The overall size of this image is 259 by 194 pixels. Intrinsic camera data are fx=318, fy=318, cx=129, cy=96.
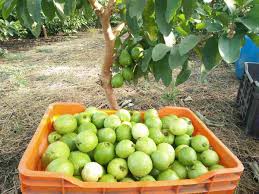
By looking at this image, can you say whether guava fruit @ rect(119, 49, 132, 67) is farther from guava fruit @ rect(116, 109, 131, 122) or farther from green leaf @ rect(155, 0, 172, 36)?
green leaf @ rect(155, 0, 172, 36)

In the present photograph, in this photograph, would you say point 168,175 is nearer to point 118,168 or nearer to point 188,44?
point 118,168

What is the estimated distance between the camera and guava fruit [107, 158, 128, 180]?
168cm

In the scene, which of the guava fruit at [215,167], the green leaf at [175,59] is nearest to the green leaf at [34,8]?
the green leaf at [175,59]

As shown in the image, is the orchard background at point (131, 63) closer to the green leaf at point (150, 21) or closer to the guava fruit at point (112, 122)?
the green leaf at point (150, 21)

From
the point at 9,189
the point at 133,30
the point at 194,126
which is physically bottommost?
the point at 9,189

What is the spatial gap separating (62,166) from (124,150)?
1.15 feet

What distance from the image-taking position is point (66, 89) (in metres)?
4.44

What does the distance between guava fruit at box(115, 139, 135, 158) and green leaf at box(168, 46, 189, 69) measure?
0.51 meters

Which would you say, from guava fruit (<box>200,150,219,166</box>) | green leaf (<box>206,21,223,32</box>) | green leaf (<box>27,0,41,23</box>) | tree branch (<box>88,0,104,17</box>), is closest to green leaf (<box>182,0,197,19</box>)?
green leaf (<box>206,21,223,32</box>)

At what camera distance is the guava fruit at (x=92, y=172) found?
5.33 ft

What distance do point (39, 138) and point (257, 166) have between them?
6.30 ft

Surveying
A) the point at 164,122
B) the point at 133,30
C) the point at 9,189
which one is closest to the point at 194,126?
the point at 164,122

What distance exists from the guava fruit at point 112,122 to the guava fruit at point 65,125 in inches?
8.0

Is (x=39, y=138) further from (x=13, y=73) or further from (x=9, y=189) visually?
(x=13, y=73)
